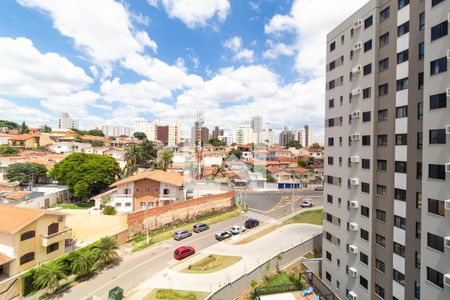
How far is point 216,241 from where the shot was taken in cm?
3722

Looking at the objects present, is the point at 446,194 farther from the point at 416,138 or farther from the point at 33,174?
the point at 33,174

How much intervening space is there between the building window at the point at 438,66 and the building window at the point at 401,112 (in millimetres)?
3588

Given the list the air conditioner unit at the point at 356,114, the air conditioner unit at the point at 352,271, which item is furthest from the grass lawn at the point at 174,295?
the air conditioner unit at the point at 356,114

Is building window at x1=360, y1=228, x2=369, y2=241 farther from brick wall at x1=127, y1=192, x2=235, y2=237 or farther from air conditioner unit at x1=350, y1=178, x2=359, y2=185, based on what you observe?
brick wall at x1=127, y1=192, x2=235, y2=237

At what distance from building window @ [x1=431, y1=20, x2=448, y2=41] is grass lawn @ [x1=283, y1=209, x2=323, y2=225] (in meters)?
35.7

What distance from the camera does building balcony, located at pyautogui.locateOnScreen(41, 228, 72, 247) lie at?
91.2ft

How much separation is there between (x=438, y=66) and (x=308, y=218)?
36.7 meters

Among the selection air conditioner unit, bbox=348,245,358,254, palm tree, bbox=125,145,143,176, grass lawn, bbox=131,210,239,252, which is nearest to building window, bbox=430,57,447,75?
air conditioner unit, bbox=348,245,358,254

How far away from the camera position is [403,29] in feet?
66.6

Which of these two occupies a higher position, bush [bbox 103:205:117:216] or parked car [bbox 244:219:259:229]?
bush [bbox 103:205:117:216]

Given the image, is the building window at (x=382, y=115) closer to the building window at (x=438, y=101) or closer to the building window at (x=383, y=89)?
the building window at (x=383, y=89)

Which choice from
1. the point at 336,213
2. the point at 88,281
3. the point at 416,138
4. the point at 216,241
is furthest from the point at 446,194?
the point at 88,281

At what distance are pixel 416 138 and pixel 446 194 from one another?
15.9 feet

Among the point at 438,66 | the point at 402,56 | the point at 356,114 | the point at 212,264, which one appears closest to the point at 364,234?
the point at 356,114
